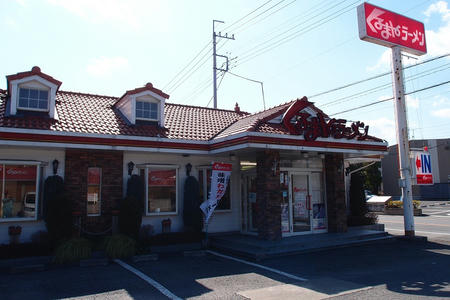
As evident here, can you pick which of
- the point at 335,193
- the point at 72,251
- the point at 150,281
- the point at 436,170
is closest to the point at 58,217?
the point at 72,251

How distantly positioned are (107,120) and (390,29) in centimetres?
1183

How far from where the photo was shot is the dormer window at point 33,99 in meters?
12.0

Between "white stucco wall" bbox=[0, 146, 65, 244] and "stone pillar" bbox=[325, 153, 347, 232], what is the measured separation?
9840mm

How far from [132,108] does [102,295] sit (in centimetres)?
775

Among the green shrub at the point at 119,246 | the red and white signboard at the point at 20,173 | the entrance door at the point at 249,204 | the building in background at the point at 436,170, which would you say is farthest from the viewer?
the building in background at the point at 436,170

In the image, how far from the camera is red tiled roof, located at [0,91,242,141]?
11398mm

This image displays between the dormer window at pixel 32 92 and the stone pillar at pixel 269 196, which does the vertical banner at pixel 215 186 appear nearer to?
the stone pillar at pixel 269 196

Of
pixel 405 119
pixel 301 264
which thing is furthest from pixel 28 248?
pixel 405 119

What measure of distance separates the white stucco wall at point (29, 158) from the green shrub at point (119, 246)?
237 centimetres

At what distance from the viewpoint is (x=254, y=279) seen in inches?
329

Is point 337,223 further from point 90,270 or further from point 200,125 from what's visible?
point 90,270

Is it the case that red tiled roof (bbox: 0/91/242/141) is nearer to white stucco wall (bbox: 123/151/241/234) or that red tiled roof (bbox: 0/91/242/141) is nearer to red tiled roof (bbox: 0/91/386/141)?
red tiled roof (bbox: 0/91/386/141)

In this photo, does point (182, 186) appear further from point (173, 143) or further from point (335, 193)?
point (335, 193)

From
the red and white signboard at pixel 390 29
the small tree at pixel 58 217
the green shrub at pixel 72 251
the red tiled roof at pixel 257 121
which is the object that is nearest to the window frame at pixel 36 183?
the small tree at pixel 58 217
